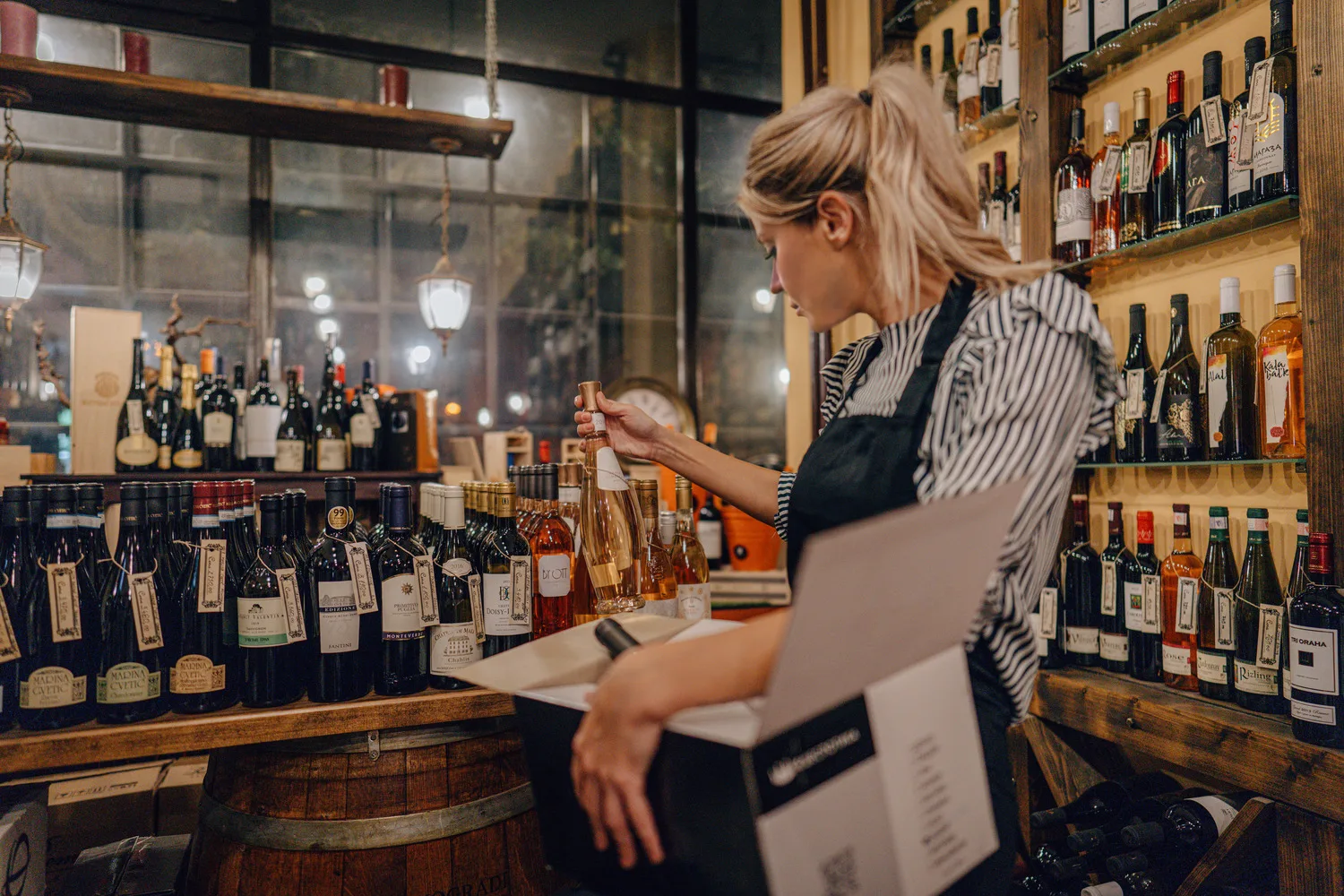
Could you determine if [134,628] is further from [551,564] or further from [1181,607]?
[1181,607]

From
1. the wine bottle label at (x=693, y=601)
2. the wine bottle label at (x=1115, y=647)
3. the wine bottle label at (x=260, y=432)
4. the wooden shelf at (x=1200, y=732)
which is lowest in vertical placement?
the wooden shelf at (x=1200, y=732)

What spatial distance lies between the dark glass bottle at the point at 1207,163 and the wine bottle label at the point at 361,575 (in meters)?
1.85

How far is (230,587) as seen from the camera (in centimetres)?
133

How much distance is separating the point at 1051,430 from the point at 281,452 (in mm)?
3048

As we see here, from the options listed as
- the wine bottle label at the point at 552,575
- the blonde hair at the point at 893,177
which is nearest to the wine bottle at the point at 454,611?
the wine bottle label at the point at 552,575

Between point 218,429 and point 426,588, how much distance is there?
238 centimetres

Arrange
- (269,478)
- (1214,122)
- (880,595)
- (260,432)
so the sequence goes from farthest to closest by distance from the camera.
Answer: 1. (260,432)
2. (269,478)
3. (1214,122)
4. (880,595)

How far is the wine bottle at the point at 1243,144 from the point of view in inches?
66.3

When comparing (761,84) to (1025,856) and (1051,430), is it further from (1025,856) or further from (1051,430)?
(1051,430)

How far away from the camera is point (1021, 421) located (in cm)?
76

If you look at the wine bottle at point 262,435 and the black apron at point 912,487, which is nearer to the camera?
the black apron at point 912,487

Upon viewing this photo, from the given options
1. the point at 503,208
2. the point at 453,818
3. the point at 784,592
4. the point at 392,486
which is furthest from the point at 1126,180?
the point at 503,208

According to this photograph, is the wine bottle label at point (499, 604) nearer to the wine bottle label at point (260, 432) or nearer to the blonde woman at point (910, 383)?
the blonde woman at point (910, 383)

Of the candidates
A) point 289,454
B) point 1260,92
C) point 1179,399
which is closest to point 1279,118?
point 1260,92
